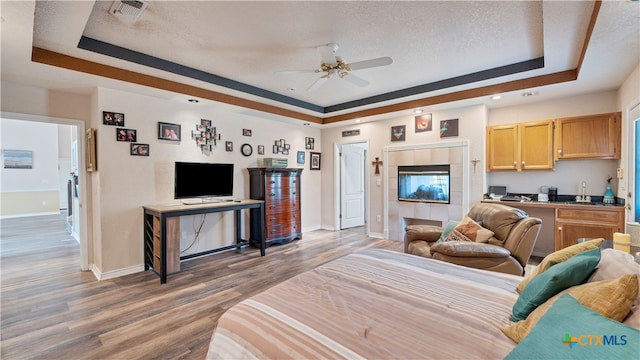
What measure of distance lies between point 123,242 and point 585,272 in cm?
449

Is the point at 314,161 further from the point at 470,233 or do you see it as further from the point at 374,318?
the point at 374,318

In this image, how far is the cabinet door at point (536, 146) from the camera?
405 centimetres

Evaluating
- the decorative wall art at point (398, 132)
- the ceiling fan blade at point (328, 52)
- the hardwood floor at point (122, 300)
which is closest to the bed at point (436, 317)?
the hardwood floor at point (122, 300)

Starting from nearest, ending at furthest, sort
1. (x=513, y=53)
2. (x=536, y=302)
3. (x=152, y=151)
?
(x=536, y=302) → (x=513, y=53) → (x=152, y=151)

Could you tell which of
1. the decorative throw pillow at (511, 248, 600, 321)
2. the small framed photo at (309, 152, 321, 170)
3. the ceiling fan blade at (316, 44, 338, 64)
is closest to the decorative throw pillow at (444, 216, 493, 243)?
the decorative throw pillow at (511, 248, 600, 321)

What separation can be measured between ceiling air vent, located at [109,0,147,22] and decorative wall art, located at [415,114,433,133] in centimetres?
435

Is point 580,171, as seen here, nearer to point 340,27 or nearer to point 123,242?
point 340,27

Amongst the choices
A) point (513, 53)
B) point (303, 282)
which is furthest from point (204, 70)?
point (513, 53)

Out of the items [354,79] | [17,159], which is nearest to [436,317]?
[354,79]

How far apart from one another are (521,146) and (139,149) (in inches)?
221

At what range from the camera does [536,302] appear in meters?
1.23

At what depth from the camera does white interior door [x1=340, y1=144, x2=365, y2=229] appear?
21.4ft

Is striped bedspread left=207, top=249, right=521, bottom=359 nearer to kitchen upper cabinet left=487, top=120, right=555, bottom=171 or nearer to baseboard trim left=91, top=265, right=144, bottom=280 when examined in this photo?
baseboard trim left=91, top=265, right=144, bottom=280

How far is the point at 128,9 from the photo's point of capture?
2.29 meters
